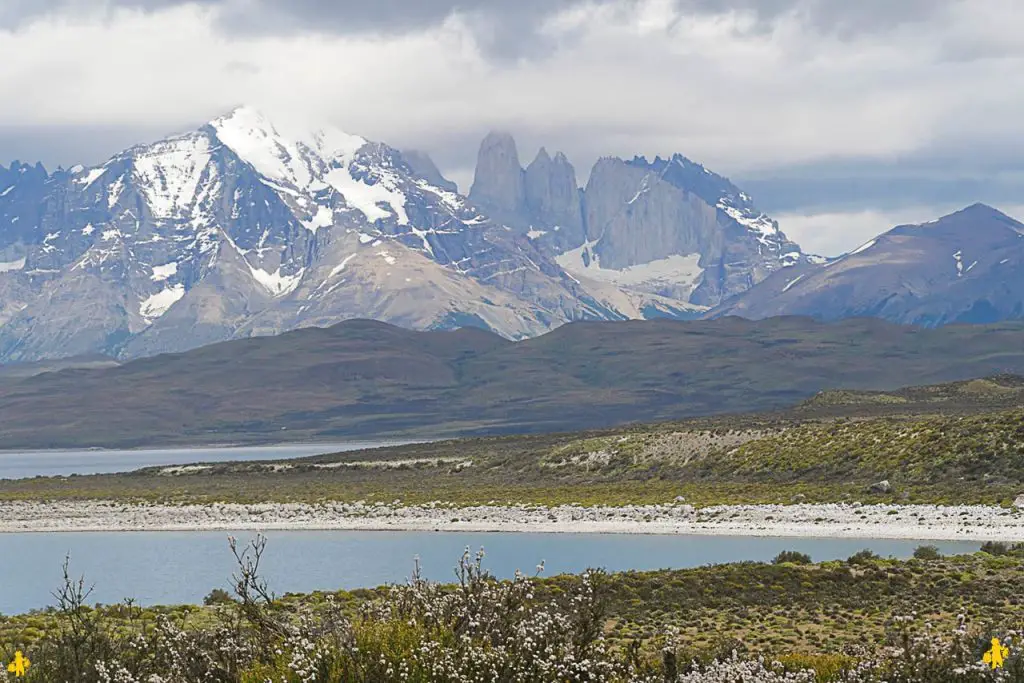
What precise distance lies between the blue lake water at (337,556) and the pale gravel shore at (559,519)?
154cm

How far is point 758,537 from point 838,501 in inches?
356

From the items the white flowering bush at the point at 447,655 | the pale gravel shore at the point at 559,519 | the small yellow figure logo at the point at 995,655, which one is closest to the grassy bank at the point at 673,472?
the pale gravel shore at the point at 559,519

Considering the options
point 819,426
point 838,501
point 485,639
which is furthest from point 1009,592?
point 819,426

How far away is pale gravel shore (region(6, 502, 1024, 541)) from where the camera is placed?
54844 mm

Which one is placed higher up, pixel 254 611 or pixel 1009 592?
pixel 254 611

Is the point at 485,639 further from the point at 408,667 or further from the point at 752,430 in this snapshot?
the point at 752,430

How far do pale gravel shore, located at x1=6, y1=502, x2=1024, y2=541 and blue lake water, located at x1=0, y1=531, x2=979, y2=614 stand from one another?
1.54m

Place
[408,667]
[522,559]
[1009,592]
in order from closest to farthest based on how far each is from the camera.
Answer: [408,667], [1009,592], [522,559]

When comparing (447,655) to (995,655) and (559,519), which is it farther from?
(559,519)

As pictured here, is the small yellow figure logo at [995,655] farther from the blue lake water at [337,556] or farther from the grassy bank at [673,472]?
the grassy bank at [673,472]

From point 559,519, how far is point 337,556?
11.8m

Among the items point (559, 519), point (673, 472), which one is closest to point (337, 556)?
point (559, 519)

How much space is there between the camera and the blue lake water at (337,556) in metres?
50.0

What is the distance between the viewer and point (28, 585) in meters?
54.9
